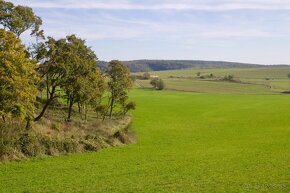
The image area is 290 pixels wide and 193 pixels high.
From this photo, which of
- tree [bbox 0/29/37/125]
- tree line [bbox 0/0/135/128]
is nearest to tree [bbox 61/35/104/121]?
tree line [bbox 0/0/135/128]

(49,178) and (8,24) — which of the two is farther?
(8,24)

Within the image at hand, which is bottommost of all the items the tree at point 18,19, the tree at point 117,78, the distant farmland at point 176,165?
the distant farmland at point 176,165

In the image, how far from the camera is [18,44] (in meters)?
42.5

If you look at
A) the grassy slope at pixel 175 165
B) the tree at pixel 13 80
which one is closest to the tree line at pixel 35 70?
the tree at pixel 13 80

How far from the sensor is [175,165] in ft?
129

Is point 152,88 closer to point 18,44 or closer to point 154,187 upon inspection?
point 18,44

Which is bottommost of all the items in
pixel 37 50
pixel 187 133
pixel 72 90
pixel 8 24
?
pixel 187 133

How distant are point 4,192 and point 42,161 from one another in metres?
10.7

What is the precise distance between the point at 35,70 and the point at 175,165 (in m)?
20.7

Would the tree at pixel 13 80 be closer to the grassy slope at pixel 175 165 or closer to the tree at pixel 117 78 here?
the grassy slope at pixel 175 165

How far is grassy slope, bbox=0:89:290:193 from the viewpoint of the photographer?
3053cm

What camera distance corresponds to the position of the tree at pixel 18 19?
2029 inches

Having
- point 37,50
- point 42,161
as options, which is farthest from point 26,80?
point 37,50

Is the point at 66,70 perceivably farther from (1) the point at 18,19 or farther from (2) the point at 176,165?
(2) the point at 176,165
